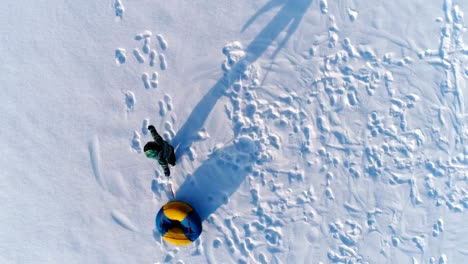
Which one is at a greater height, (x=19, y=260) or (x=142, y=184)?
(x=142, y=184)

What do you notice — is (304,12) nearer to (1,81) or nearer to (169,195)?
(169,195)

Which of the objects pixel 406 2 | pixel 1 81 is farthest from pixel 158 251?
pixel 406 2

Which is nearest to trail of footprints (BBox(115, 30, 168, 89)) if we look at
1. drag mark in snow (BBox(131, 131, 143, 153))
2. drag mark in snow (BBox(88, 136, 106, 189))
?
drag mark in snow (BBox(131, 131, 143, 153))

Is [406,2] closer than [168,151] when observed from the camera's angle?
No

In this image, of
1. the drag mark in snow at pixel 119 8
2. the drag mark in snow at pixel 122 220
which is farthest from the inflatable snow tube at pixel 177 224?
the drag mark in snow at pixel 119 8

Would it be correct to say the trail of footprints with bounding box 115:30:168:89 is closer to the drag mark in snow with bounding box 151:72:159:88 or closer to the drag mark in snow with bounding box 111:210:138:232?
the drag mark in snow with bounding box 151:72:159:88

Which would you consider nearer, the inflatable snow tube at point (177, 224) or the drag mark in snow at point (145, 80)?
the inflatable snow tube at point (177, 224)

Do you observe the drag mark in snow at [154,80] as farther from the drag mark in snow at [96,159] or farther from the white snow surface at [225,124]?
the drag mark in snow at [96,159]
